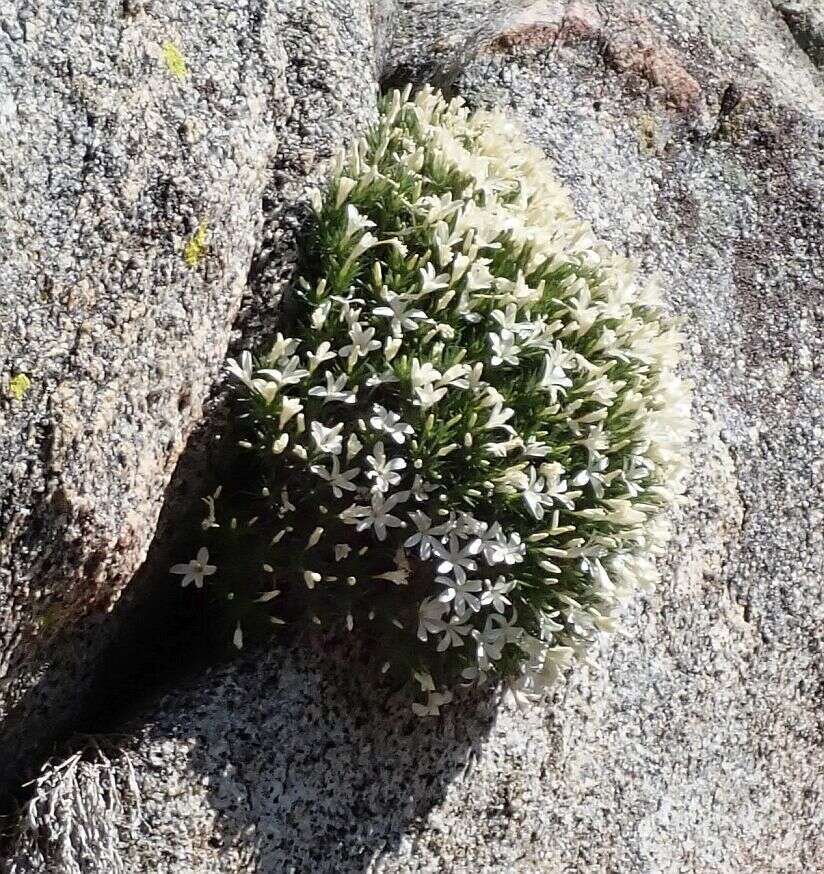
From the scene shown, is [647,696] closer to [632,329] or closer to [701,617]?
[701,617]

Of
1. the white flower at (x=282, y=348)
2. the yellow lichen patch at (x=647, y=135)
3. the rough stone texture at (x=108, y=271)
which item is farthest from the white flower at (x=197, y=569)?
the yellow lichen patch at (x=647, y=135)

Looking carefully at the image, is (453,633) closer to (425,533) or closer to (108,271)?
(425,533)

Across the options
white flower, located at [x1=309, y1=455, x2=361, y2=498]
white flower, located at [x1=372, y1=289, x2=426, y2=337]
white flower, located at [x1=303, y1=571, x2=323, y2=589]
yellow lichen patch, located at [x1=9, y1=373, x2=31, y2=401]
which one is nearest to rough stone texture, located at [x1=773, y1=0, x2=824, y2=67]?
white flower, located at [x1=372, y1=289, x2=426, y2=337]

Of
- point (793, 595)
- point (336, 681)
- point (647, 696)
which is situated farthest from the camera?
point (793, 595)

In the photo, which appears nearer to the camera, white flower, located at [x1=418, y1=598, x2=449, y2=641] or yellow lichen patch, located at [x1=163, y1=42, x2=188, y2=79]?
yellow lichen patch, located at [x1=163, y1=42, x2=188, y2=79]

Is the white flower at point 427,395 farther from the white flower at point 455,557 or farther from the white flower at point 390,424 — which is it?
the white flower at point 455,557

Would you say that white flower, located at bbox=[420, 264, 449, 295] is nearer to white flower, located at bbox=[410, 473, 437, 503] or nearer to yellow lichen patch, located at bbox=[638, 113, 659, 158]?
white flower, located at bbox=[410, 473, 437, 503]

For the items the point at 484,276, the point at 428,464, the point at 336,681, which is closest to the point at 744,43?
the point at 484,276
